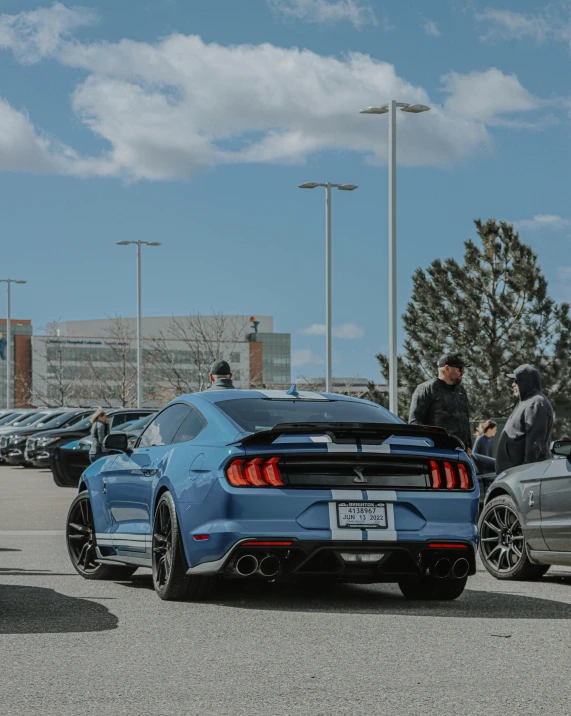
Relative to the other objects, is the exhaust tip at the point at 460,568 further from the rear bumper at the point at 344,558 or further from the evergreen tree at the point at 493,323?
the evergreen tree at the point at 493,323

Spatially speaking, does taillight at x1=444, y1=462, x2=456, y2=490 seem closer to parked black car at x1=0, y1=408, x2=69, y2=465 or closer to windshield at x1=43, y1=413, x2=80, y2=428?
parked black car at x1=0, y1=408, x2=69, y2=465

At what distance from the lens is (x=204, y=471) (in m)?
8.23

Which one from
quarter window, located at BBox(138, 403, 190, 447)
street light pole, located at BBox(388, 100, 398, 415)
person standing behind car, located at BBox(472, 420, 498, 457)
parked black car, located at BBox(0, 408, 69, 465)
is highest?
street light pole, located at BBox(388, 100, 398, 415)

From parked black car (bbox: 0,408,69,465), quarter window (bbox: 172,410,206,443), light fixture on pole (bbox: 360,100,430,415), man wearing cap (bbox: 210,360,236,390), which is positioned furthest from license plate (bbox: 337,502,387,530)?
parked black car (bbox: 0,408,69,465)

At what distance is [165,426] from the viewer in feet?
31.3

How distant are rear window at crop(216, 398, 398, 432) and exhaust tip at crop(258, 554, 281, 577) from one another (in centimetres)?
89


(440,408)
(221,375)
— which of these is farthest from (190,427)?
(221,375)

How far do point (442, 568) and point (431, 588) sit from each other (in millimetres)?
567

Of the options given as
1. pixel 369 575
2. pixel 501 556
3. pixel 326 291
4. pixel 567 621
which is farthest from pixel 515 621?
pixel 326 291

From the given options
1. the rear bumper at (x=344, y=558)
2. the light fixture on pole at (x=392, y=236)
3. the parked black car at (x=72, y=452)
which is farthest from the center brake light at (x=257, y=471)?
the light fixture on pole at (x=392, y=236)

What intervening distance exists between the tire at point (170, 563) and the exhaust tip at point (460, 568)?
1.55m

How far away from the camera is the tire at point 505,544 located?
33.7 feet

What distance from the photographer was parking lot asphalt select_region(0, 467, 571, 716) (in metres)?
5.36

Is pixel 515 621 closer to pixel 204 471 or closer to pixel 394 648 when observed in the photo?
pixel 394 648
